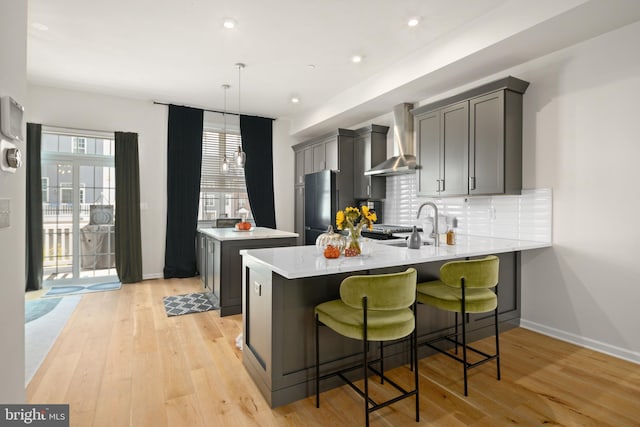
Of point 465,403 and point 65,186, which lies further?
point 65,186

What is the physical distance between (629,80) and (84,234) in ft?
22.4

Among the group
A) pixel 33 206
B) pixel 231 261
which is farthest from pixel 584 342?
pixel 33 206

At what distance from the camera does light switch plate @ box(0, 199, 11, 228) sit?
138 cm

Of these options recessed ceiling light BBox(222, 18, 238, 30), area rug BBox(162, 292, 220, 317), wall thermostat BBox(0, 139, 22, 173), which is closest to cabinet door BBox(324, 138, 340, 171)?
recessed ceiling light BBox(222, 18, 238, 30)

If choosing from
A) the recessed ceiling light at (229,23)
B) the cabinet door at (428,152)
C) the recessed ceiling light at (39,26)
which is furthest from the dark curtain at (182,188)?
the cabinet door at (428,152)

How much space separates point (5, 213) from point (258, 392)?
1.70 metres

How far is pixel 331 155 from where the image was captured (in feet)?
17.4

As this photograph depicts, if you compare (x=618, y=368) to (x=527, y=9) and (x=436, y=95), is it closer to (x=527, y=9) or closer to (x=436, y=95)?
(x=527, y=9)

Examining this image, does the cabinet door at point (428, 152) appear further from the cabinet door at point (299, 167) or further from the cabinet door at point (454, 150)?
the cabinet door at point (299, 167)

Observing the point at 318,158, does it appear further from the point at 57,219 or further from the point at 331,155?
the point at 57,219

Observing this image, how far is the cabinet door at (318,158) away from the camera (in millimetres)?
5578

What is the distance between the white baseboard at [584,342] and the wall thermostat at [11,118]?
419 centimetres

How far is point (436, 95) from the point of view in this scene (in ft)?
13.7

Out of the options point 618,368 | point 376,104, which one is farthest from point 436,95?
point 618,368
